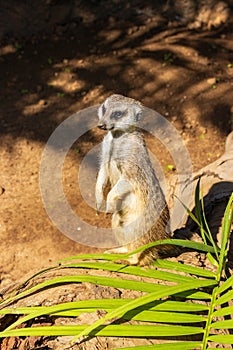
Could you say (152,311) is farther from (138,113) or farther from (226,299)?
(138,113)

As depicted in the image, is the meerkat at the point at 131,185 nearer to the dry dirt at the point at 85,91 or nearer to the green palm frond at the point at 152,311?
the green palm frond at the point at 152,311

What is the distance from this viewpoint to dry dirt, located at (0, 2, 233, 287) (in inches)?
170

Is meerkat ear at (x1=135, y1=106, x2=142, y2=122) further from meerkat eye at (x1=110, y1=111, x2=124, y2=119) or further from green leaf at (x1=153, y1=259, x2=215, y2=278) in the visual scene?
green leaf at (x1=153, y1=259, x2=215, y2=278)

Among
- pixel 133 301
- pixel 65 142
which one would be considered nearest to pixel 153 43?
pixel 65 142

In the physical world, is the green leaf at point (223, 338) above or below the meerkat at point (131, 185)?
below

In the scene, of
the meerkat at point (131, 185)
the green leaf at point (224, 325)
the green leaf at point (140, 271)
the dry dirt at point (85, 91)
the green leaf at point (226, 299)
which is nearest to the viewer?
the green leaf at point (224, 325)

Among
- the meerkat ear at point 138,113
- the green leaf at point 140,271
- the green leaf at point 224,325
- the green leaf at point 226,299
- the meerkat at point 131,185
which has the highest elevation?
the meerkat ear at point 138,113

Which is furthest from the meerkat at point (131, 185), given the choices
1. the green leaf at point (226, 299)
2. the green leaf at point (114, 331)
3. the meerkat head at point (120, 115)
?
the green leaf at point (114, 331)

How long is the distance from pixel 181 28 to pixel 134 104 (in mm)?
3889

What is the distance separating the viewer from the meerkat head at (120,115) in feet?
9.46

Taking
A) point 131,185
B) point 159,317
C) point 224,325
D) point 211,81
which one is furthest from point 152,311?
point 211,81

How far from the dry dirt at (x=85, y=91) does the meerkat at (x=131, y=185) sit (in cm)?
121

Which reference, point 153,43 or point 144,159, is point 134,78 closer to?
point 153,43

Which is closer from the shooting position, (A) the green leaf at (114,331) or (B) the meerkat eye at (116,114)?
(A) the green leaf at (114,331)
